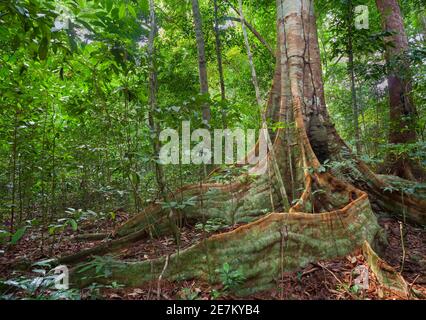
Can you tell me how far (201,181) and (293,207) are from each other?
3.40 feet

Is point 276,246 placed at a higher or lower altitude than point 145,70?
lower

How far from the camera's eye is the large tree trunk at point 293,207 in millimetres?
2723

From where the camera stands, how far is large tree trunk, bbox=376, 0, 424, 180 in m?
5.16

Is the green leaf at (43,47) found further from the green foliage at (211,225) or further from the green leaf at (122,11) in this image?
the green foliage at (211,225)

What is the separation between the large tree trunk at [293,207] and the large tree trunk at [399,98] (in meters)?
1.61

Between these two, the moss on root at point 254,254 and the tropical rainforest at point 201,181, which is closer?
the tropical rainforest at point 201,181

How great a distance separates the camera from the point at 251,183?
424cm

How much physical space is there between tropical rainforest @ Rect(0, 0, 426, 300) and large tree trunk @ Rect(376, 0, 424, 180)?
28 millimetres

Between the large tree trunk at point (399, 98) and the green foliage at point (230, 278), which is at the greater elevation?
the large tree trunk at point (399, 98)

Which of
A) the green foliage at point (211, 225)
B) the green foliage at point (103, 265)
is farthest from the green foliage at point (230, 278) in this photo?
the green foliage at point (211, 225)

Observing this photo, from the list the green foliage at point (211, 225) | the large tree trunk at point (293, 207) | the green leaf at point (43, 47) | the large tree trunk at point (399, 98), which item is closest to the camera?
the green leaf at point (43, 47)
